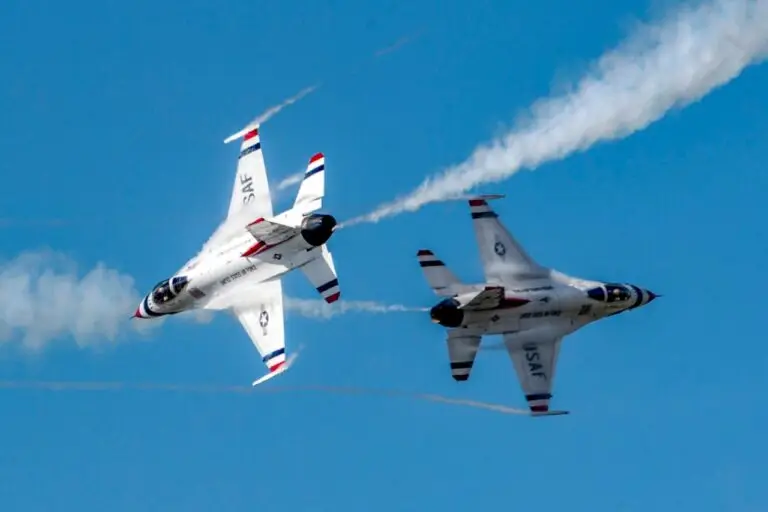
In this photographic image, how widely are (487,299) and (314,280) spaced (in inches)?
275

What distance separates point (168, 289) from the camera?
261ft

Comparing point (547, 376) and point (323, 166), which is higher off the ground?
point (323, 166)

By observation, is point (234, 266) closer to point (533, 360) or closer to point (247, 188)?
point (247, 188)

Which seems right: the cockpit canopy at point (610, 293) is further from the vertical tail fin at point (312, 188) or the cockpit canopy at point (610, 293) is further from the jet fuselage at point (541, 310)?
the vertical tail fin at point (312, 188)

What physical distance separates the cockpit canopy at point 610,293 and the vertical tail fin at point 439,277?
5311mm

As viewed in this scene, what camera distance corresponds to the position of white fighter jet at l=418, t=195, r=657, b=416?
242ft

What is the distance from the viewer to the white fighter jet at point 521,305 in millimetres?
73750

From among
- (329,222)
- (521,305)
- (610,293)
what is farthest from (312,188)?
(610,293)

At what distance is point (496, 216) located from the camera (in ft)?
250

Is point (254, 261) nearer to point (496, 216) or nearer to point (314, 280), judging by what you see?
point (314, 280)

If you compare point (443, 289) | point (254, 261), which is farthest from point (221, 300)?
point (443, 289)

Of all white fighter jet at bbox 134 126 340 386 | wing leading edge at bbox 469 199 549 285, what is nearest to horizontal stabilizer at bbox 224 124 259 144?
white fighter jet at bbox 134 126 340 386

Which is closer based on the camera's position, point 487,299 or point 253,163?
point 487,299

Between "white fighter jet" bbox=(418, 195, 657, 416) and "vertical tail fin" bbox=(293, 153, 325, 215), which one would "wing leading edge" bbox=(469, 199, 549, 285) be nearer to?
"white fighter jet" bbox=(418, 195, 657, 416)
